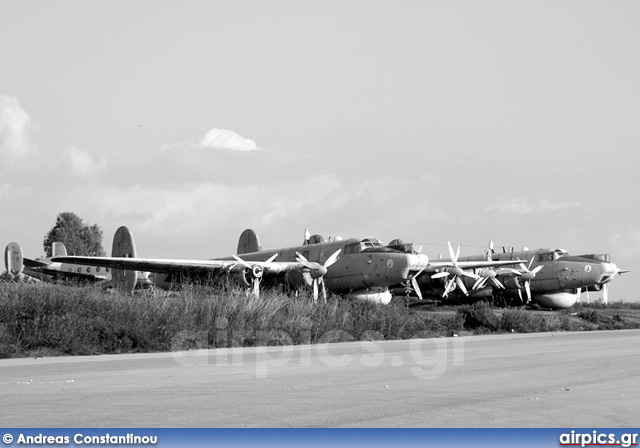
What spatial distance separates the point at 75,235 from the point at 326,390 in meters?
101

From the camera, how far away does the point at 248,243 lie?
57.5m

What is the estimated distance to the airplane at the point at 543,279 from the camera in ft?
179

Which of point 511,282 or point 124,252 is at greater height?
point 124,252

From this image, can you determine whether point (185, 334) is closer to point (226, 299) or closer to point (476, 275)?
point (226, 299)

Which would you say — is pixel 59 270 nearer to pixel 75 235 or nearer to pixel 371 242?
pixel 371 242

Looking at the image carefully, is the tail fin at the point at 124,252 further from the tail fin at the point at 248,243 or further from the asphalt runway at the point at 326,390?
the asphalt runway at the point at 326,390

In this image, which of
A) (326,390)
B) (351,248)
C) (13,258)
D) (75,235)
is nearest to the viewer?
(326,390)

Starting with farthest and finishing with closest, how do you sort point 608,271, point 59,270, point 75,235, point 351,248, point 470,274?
point 75,235 < point 59,270 < point 608,271 < point 470,274 < point 351,248

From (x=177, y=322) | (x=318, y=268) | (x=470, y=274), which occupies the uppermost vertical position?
(x=318, y=268)

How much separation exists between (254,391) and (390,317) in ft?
58.6

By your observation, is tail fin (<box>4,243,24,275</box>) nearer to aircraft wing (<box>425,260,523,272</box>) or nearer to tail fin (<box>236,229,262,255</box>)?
tail fin (<box>236,229,262,255</box>)

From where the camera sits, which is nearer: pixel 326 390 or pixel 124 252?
pixel 326 390

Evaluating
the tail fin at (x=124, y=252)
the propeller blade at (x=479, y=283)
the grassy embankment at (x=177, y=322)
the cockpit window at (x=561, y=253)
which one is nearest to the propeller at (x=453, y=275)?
the propeller blade at (x=479, y=283)

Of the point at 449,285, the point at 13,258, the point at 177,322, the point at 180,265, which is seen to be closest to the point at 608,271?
the point at 449,285
